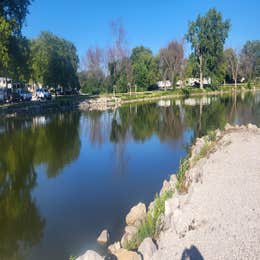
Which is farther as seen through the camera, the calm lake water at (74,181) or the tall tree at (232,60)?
the tall tree at (232,60)

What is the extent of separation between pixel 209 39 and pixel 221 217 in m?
65.8

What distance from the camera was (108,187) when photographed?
421 inches

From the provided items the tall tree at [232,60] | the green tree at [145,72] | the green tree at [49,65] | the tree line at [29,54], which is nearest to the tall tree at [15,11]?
the tree line at [29,54]

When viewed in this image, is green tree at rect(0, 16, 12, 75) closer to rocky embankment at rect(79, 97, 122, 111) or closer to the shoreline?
the shoreline

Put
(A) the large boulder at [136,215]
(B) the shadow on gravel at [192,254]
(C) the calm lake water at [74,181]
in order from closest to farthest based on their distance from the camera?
(B) the shadow on gravel at [192,254], (C) the calm lake water at [74,181], (A) the large boulder at [136,215]

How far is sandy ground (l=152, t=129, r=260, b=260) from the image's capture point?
4.93 m

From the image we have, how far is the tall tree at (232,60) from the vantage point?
79.5m

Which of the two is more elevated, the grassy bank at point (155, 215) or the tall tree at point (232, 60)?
the tall tree at point (232, 60)

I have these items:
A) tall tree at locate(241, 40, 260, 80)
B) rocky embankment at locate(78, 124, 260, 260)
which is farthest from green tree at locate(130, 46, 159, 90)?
rocky embankment at locate(78, 124, 260, 260)

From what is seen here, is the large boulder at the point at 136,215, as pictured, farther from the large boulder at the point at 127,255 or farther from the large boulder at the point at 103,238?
the large boulder at the point at 127,255

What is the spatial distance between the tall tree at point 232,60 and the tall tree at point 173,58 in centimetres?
1437

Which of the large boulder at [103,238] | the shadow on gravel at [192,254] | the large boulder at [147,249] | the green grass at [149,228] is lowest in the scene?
the large boulder at [103,238]

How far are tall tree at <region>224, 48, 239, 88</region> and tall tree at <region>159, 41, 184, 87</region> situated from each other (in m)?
14.4

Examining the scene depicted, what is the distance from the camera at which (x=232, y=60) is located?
80500 millimetres
